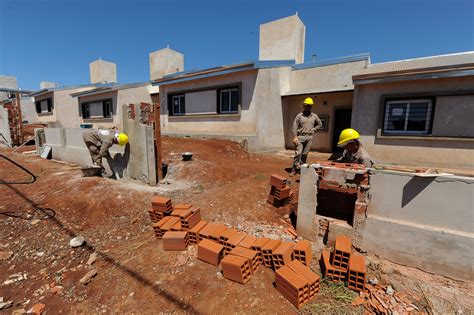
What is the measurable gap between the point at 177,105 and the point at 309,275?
12023mm

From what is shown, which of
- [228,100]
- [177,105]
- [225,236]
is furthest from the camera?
[177,105]

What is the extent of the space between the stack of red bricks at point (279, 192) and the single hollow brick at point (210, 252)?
5.95ft

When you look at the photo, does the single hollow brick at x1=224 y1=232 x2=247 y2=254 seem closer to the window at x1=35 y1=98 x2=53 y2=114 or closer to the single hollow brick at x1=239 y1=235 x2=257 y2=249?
the single hollow brick at x1=239 y1=235 x2=257 y2=249

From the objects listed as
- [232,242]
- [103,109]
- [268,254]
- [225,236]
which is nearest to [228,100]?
[225,236]

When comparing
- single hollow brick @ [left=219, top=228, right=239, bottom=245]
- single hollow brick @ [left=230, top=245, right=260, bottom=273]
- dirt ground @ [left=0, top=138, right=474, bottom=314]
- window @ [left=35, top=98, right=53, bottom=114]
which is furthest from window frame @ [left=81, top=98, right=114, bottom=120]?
single hollow brick @ [left=230, top=245, right=260, bottom=273]

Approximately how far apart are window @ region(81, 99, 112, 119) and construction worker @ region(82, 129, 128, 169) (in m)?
11.6

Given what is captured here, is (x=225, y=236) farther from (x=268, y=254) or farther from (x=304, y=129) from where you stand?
(x=304, y=129)

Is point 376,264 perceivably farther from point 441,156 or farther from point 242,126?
point 242,126

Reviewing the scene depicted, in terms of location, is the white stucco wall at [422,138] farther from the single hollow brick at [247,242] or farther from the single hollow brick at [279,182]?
the single hollow brick at [247,242]

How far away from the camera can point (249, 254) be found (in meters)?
2.70

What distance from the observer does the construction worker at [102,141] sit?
5.93 metres

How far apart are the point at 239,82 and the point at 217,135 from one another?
255cm

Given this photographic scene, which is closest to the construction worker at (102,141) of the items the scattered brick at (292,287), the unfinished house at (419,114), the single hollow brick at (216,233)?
the single hollow brick at (216,233)

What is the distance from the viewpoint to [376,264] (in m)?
2.87
